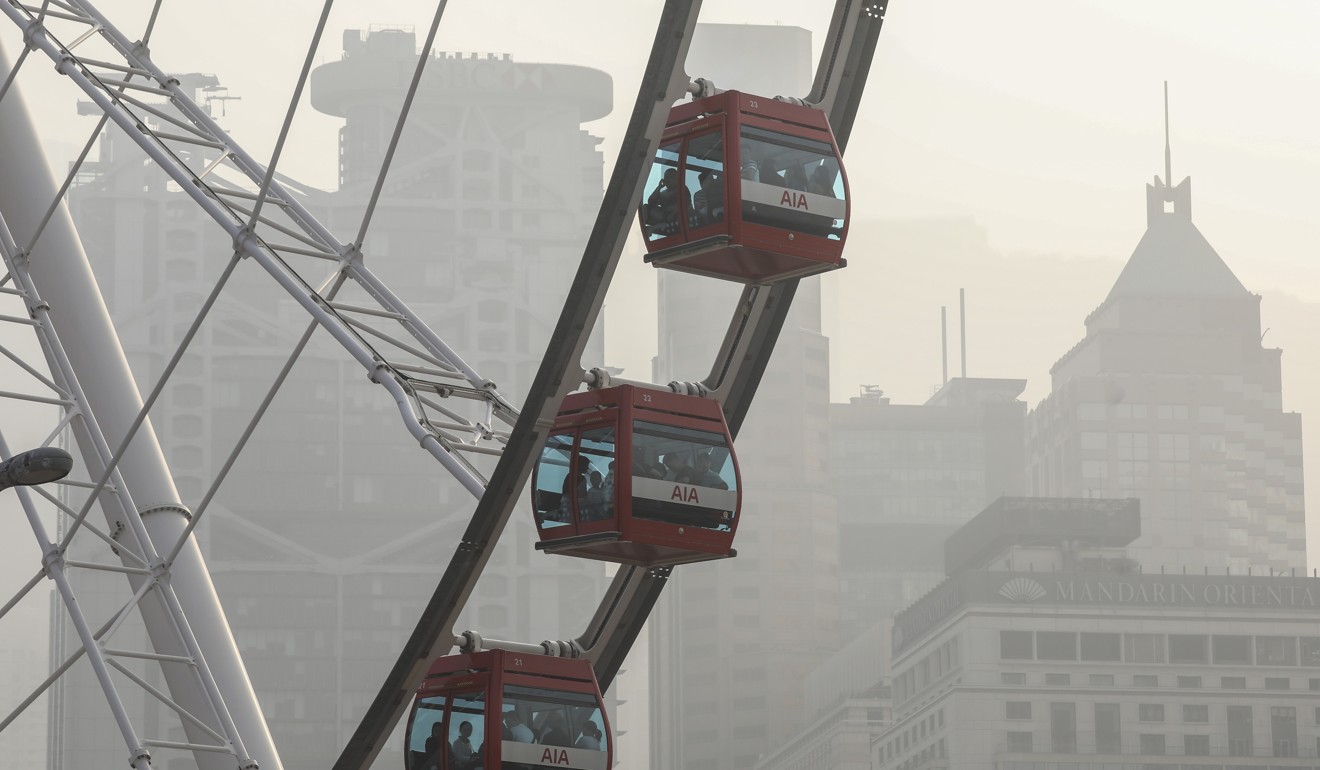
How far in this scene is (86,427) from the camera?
2183 centimetres

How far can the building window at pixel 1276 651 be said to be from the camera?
6949 inches

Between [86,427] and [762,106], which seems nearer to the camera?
[762,106]

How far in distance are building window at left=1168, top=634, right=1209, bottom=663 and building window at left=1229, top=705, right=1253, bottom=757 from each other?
530cm

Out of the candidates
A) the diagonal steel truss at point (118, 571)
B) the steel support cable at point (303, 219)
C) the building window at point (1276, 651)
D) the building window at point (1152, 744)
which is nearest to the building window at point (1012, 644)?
the building window at point (1152, 744)

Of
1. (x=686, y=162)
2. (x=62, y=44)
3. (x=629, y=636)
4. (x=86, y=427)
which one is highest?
(x=62, y=44)

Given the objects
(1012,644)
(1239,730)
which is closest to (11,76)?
(1012,644)

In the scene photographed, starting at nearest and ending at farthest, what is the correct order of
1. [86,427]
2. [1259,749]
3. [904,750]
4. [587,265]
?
1. [587,265]
2. [86,427]
3. [1259,749]
4. [904,750]

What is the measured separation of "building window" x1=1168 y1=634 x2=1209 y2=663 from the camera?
582 ft

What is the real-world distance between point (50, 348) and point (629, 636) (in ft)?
25.9

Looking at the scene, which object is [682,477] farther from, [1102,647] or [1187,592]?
[1187,592]

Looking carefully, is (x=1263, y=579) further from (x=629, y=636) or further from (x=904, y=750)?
(x=629, y=636)

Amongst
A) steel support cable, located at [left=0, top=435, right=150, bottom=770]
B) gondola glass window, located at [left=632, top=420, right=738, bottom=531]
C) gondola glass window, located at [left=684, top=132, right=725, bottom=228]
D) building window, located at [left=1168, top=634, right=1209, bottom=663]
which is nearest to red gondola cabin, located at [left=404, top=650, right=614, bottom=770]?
gondola glass window, located at [left=632, top=420, right=738, bottom=531]

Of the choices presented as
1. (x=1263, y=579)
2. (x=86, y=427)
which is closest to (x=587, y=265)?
(x=86, y=427)

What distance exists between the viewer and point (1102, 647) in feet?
584
